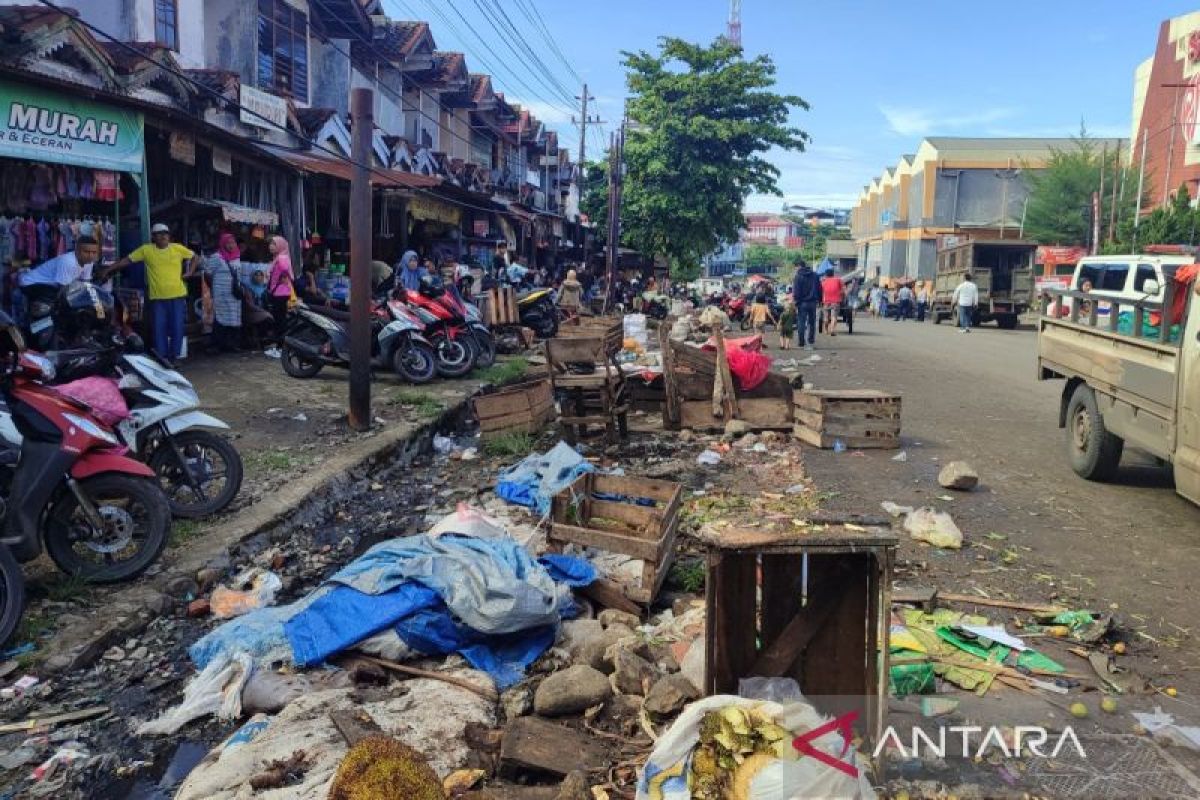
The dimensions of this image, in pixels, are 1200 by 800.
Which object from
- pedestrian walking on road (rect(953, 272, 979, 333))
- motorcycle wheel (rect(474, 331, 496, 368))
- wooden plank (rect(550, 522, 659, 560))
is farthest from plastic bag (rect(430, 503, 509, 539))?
pedestrian walking on road (rect(953, 272, 979, 333))

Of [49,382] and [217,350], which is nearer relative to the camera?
[49,382]

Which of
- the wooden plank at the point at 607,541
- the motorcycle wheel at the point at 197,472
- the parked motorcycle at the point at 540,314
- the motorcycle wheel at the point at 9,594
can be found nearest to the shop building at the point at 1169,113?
the parked motorcycle at the point at 540,314

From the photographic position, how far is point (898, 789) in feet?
8.99

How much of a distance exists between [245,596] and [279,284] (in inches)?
349

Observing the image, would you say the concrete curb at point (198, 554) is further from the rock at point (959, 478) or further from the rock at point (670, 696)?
the rock at point (959, 478)

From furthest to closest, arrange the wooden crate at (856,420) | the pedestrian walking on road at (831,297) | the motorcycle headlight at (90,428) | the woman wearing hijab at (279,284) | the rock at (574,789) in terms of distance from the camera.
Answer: the pedestrian walking on road at (831,297) → the woman wearing hijab at (279,284) → the wooden crate at (856,420) → the motorcycle headlight at (90,428) → the rock at (574,789)

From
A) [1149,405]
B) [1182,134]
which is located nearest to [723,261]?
[1182,134]

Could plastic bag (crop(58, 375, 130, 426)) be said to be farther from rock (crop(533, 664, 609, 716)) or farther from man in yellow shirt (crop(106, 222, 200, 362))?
man in yellow shirt (crop(106, 222, 200, 362))

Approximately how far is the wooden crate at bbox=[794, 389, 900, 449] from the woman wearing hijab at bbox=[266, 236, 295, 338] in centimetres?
786

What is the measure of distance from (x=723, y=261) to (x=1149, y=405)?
94929 mm

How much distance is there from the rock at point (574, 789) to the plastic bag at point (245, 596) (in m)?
2.50

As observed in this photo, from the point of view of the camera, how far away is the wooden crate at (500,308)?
1600 cm

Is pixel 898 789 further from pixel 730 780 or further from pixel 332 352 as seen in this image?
pixel 332 352

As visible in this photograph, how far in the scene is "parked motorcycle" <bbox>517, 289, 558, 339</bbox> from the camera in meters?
17.3
